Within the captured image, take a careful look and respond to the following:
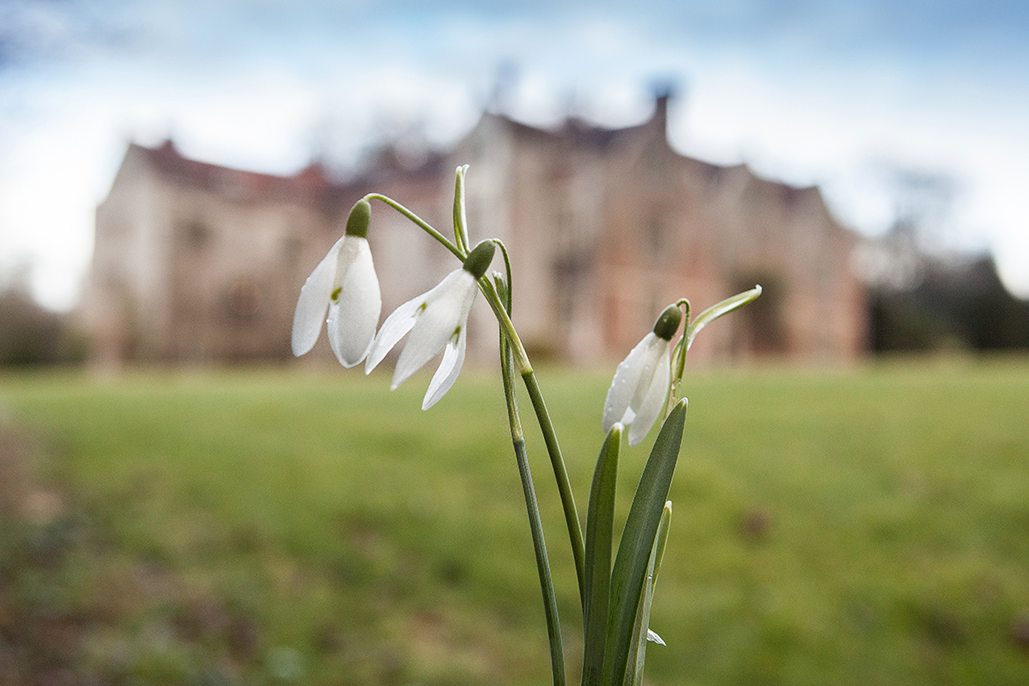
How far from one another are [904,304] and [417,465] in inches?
755

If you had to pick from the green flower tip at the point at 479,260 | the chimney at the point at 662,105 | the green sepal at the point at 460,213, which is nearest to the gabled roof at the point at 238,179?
the chimney at the point at 662,105

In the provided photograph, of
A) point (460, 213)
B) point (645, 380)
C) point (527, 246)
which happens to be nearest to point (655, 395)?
point (645, 380)

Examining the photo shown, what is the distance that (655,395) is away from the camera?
2.07ft

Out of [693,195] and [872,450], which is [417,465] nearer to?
[872,450]

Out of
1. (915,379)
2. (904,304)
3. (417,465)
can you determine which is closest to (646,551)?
(417,465)

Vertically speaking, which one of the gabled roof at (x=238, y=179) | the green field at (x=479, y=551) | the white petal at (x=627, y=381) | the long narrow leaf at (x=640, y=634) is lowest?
the green field at (x=479, y=551)

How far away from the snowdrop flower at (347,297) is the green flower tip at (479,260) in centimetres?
8

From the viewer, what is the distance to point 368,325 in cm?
61

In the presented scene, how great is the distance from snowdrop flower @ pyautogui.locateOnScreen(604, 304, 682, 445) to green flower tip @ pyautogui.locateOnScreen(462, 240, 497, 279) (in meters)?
0.13

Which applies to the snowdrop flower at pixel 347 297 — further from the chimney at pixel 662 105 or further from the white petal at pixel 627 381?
the chimney at pixel 662 105

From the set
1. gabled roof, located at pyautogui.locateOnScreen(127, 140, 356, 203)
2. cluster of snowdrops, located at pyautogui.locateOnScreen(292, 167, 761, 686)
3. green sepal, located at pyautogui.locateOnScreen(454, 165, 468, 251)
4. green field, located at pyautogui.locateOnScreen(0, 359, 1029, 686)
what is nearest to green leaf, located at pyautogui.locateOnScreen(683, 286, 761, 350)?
cluster of snowdrops, located at pyautogui.locateOnScreen(292, 167, 761, 686)

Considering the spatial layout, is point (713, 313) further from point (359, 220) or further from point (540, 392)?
point (359, 220)

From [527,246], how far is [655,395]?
47.6 feet

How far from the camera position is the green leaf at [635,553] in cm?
63
